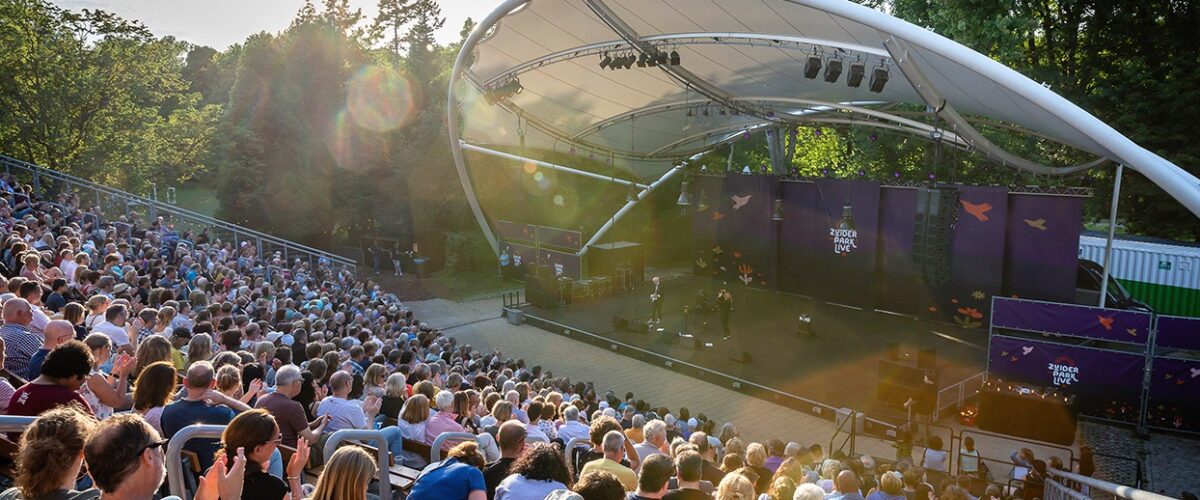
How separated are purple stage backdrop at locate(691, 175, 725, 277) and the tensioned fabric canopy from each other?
1496 millimetres

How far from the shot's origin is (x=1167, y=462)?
446 inches

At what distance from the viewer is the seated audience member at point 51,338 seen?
4.75 metres

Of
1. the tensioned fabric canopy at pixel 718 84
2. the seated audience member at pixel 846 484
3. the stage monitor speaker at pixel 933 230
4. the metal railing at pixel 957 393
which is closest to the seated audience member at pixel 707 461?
the seated audience member at pixel 846 484

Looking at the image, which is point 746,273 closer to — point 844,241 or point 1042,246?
point 844,241

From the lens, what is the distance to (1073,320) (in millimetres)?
13008

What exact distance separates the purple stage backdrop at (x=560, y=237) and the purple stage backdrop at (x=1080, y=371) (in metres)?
13.5

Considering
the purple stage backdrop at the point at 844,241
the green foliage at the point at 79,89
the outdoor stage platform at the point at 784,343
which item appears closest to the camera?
the outdoor stage platform at the point at 784,343

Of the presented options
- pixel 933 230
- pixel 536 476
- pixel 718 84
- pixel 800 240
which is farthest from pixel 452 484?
pixel 800 240

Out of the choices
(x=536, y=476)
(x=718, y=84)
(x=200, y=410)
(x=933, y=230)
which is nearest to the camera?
(x=536, y=476)

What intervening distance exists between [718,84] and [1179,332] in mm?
10967

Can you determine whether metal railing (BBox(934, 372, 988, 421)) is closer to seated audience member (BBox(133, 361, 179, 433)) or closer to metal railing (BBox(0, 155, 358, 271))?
seated audience member (BBox(133, 361, 179, 433))

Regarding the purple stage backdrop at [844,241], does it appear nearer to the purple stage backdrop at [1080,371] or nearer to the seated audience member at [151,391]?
the purple stage backdrop at [1080,371]

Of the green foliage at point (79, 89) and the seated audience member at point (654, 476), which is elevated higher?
the green foliage at point (79, 89)

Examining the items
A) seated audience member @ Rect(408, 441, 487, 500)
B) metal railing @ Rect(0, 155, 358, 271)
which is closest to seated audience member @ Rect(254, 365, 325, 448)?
seated audience member @ Rect(408, 441, 487, 500)
